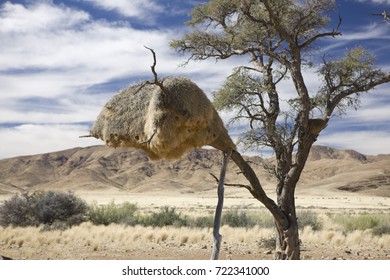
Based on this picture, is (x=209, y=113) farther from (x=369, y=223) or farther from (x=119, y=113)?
(x=369, y=223)

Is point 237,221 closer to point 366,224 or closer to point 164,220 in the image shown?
point 164,220

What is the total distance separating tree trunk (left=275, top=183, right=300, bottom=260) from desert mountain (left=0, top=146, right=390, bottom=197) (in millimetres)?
88529

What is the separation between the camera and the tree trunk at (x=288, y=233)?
42.7 ft

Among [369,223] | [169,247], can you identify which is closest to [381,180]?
[369,223]

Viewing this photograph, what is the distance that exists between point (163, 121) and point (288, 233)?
17.8 ft

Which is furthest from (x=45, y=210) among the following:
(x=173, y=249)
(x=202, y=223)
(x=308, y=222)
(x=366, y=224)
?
(x=366, y=224)

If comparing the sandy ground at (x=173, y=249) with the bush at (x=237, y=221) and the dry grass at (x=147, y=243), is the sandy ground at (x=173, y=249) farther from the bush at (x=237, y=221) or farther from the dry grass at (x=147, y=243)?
the bush at (x=237, y=221)

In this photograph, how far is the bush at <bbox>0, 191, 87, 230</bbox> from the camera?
2488 cm

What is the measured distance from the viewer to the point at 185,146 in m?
10.6

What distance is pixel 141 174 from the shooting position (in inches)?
5453

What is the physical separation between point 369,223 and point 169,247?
478 inches

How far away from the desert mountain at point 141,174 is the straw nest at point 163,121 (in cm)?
9099

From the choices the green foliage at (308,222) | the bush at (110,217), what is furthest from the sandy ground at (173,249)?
the bush at (110,217)

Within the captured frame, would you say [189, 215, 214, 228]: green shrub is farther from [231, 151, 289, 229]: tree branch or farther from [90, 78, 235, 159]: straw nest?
[90, 78, 235, 159]: straw nest
